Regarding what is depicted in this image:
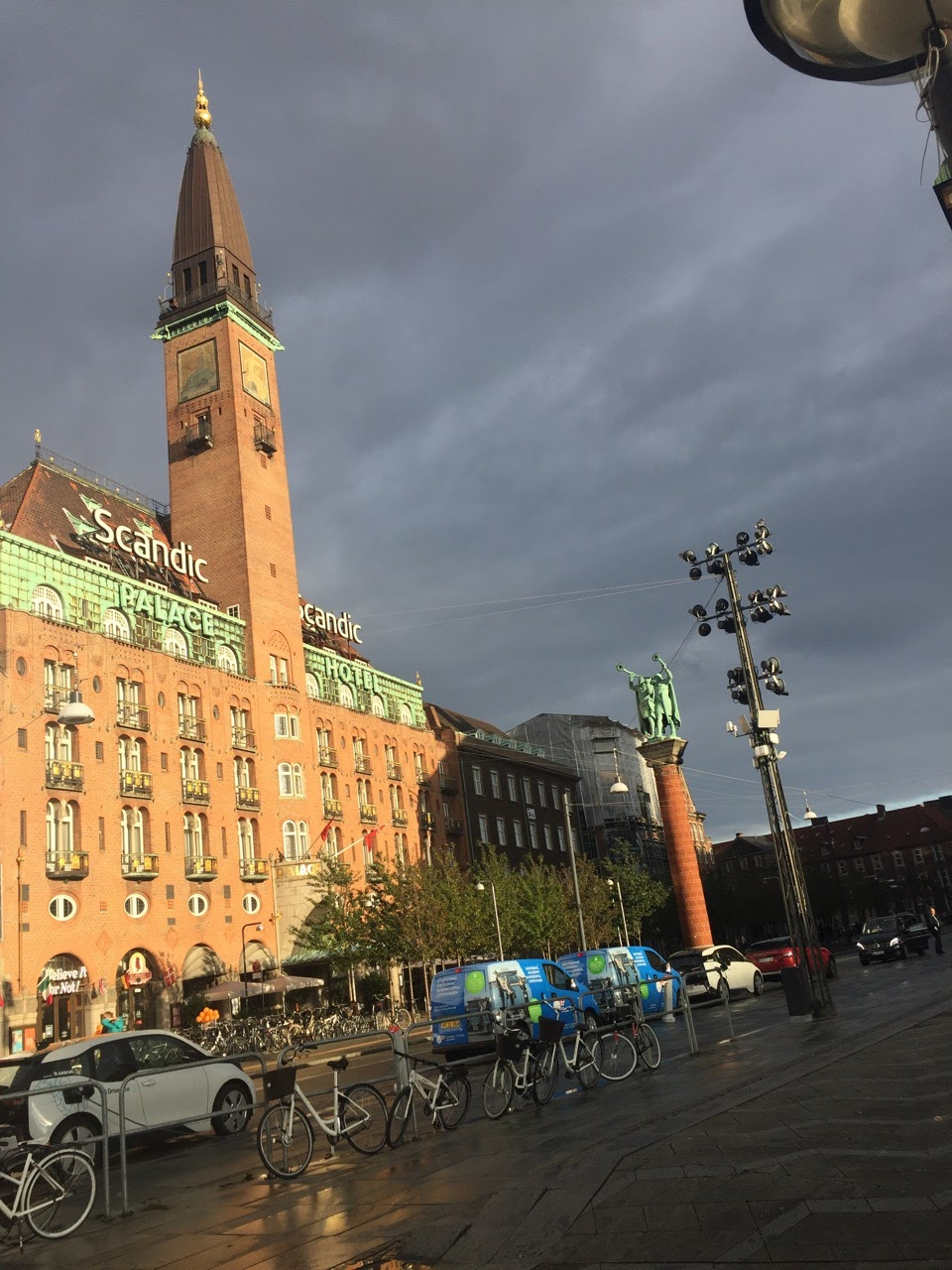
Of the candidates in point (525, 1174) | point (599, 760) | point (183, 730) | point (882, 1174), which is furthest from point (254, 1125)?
point (599, 760)

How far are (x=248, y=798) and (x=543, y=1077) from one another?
36255mm

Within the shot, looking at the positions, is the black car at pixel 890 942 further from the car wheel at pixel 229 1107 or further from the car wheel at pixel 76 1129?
the car wheel at pixel 76 1129

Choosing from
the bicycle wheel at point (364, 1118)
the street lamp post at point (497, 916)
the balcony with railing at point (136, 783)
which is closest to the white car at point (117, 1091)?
the bicycle wheel at point (364, 1118)

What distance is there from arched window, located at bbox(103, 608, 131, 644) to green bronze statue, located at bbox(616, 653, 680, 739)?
23.6 metres

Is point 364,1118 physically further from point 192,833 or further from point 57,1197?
point 192,833

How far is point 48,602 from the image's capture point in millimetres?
41000

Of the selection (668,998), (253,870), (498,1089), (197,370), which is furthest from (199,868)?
(498,1089)

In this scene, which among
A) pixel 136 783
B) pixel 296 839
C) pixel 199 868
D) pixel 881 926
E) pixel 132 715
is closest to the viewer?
pixel 136 783

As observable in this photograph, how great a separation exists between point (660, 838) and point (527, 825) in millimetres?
30016

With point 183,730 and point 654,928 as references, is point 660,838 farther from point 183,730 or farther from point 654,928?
point 183,730

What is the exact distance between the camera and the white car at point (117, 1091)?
1373 centimetres

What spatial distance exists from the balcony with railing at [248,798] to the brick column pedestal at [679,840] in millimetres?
18366

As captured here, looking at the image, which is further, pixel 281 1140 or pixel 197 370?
pixel 197 370

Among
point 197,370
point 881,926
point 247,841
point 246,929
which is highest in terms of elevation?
point 197,370
